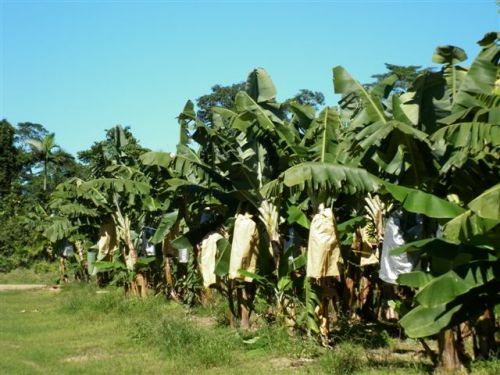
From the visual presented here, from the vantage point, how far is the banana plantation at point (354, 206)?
23.6 feet

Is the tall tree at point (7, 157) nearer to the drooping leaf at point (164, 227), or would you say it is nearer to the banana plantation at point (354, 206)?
the banana plantation at point (354, 206)

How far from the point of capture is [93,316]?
1506 cm

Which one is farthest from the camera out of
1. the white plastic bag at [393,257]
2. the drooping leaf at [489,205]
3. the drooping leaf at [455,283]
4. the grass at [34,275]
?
the grass at [34,275]

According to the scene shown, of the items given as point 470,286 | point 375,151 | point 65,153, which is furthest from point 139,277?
point 65,153

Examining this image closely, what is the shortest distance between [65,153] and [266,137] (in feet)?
95.3

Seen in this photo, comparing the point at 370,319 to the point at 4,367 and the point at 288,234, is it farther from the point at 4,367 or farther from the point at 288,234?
the point at 4,367

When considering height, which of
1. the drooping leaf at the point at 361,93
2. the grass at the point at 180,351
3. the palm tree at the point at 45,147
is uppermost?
the palm tree at the point at 45,147

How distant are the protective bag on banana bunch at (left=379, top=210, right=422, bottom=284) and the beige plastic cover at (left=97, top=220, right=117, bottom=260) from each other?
1237 centimetres

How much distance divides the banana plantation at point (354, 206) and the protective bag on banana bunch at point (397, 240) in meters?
0.02

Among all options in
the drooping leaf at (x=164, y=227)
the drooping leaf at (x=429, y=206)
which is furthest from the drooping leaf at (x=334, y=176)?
the drooping leaf at (x=164, y=227)

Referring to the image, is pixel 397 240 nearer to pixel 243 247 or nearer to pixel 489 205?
pixel 243 247

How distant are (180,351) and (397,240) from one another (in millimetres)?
3501

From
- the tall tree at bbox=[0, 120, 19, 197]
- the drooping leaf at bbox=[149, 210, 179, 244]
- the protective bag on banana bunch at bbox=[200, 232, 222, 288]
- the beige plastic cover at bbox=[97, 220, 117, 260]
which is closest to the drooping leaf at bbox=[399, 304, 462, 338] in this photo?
the protective bag on banana bunch at bbox=[200, 232, 222, 288]

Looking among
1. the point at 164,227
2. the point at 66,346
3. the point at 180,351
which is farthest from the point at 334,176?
the point at 164,227
